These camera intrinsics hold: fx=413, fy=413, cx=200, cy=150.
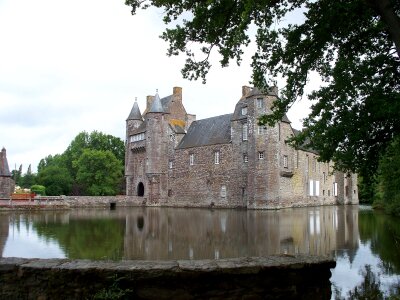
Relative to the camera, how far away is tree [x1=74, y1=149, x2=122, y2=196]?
56094mm

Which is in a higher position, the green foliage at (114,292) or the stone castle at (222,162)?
the stone castle at (222,162)

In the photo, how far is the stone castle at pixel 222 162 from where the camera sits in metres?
37.3

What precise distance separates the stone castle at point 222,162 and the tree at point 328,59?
24.7 meters

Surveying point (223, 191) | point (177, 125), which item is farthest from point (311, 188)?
point (177, 125)

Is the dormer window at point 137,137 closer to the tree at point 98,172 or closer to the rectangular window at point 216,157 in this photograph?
the tree at point 98,172

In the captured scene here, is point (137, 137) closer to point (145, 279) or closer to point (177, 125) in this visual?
point (177, 125)

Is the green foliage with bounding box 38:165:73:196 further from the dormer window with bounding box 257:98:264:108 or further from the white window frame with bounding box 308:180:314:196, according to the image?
the white window frame with bounding box 308:180:314:196

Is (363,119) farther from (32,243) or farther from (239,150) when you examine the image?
(239,150)

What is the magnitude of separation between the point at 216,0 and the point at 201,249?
6748mm

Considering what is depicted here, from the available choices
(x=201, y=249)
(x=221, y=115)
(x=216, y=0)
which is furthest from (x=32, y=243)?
(x=221, y=115)

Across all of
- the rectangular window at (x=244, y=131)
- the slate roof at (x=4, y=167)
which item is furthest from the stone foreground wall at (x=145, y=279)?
the slate roof at (x=4, y=167)

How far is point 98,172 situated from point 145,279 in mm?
52352

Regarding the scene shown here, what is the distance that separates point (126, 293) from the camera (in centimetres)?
535

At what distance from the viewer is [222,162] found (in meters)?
41.5
